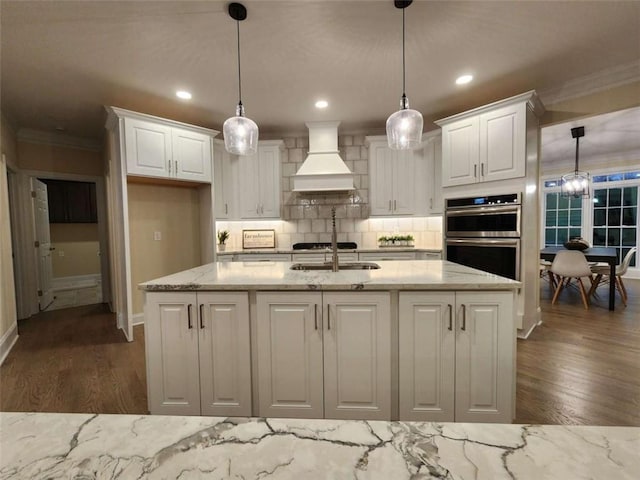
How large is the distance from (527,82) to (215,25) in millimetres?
2983

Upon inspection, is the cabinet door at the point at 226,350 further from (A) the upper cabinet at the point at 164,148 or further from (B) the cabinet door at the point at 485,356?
(A) the upper cabinet at the point at 164,148

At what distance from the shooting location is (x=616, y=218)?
6328 millimetres

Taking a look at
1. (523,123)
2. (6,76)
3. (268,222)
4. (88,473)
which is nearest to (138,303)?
(268,222)

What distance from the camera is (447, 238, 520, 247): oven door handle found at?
3111mm

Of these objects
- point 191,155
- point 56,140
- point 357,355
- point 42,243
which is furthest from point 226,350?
point 42,243

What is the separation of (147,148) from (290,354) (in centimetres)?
296

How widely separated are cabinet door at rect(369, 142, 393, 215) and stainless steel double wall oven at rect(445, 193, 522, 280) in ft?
2.87

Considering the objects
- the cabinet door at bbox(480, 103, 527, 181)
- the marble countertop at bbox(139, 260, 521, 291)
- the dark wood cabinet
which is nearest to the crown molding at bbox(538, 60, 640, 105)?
the cabinet door at bbox(480, 103, 527, 181)

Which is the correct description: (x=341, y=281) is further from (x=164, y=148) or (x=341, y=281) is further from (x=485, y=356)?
(x=164, y=148)

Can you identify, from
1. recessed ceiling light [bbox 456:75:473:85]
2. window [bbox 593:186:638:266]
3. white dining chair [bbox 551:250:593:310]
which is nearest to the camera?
recessed ceiling light [bbox 456:75:473:85]

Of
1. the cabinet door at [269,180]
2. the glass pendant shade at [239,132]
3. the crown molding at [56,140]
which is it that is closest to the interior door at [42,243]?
the crown molding at [56,140]

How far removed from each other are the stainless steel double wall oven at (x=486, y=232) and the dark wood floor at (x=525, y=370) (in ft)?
2.78

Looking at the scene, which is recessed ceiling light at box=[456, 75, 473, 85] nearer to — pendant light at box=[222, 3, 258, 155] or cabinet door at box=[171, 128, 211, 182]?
pendant light at box=[222, 3, 258, 155]

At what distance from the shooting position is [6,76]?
2.71m
